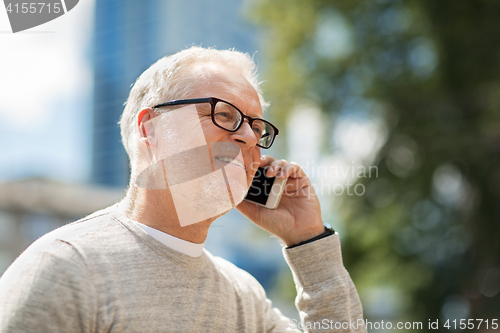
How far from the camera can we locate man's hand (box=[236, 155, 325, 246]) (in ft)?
5.41

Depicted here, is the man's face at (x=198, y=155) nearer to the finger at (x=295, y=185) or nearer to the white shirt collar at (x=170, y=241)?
the white shirt collar at (x=170, y=241)

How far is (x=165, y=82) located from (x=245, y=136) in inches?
13.5

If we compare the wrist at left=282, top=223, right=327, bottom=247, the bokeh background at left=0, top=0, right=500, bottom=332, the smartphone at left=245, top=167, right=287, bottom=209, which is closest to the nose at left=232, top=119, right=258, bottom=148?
the smartphone at left=245, top=167, right=287, bottom=209

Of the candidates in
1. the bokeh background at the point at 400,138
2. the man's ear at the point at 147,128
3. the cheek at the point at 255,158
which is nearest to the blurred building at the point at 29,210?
the bokeh background at the point at 400,138

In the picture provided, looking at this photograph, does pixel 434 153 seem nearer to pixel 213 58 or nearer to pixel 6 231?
pixel 213 58

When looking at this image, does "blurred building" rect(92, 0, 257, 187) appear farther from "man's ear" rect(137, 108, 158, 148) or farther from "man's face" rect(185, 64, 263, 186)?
"man's ear" rect(137, 108, 158, 148)

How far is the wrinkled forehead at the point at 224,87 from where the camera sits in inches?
56.1

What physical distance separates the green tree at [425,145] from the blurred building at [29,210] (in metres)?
9.31

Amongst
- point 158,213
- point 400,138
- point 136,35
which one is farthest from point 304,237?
point 136,35

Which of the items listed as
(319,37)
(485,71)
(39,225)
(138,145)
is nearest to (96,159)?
(39,225)

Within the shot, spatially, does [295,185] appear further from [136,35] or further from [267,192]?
[136,35]

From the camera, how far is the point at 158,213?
134cm

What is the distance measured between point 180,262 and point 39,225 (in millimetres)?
14106

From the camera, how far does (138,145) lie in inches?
57.9
